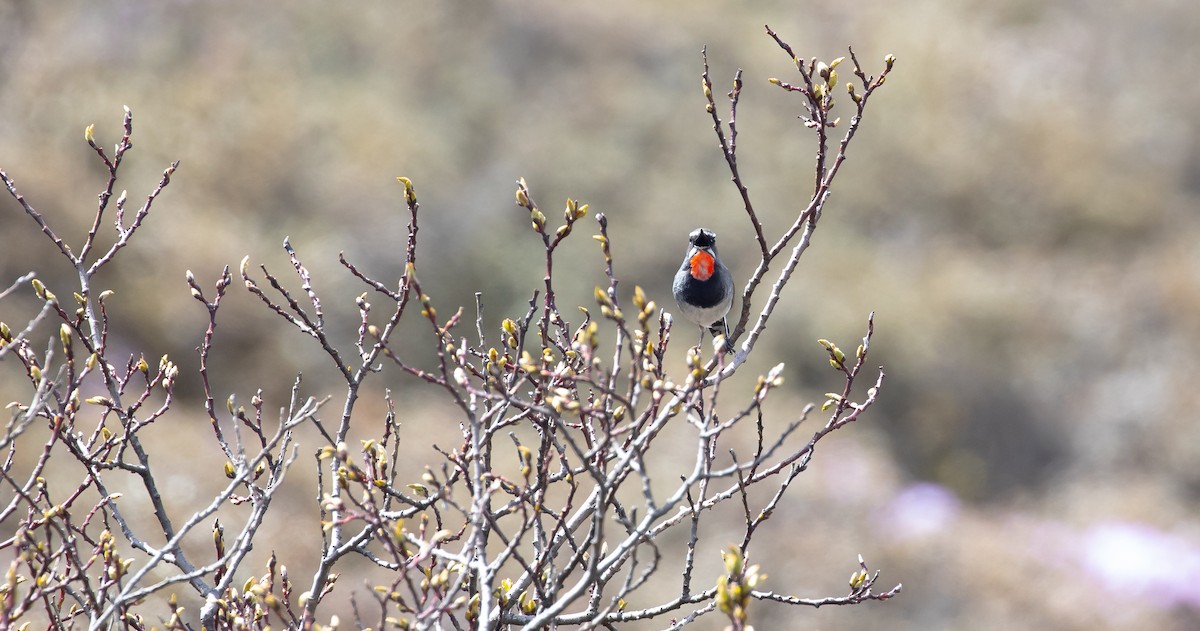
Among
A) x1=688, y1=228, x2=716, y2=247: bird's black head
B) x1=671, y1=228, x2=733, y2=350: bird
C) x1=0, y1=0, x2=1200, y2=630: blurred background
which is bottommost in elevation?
x1=671, y1=228, x2=733, y2=350: bird

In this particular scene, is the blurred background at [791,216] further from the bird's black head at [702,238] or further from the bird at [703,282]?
the bird's black head at [702,238]

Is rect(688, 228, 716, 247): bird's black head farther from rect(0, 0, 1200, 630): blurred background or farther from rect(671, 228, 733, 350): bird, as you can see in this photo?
rect(0, 0, 1200, 630): blurred background

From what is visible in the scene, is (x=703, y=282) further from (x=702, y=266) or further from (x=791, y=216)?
(x=791, y=216)

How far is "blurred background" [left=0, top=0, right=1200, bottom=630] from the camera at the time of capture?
35.0 ft

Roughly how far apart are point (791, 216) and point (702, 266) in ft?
39.7

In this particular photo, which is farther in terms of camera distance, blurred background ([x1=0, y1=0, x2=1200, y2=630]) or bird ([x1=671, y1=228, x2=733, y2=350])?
blurred background ([x1=0, y1=0, x2=1200, y2=630])

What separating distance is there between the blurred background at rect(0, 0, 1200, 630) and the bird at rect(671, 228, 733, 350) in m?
5.26

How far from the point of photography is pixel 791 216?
1574 cm

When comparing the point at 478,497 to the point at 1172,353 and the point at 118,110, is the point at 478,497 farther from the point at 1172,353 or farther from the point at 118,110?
the point at 1172,353

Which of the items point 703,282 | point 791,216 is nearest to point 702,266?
point 703,282

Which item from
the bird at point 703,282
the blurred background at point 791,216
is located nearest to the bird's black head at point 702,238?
the bird at point 703,282

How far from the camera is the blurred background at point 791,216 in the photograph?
10672 mm

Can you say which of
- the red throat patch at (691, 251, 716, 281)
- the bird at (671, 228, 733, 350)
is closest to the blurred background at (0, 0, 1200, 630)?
the bird at (671, 228, 733, 350)

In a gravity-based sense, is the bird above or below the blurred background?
below
